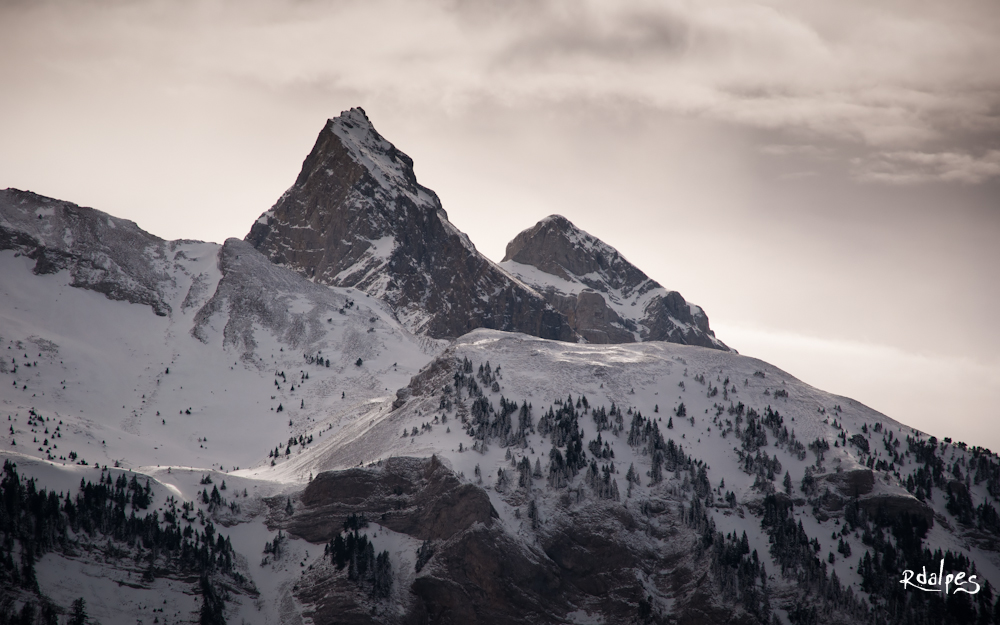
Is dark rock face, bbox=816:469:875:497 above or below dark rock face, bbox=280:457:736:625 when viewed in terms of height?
above

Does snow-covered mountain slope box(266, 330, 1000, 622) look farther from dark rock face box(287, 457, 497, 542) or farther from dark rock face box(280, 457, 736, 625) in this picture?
dark rock face box(287, 457, 497, 542)

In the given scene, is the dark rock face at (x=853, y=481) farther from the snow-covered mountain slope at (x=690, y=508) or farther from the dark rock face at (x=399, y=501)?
the dark rock face at (x=399, y=501)

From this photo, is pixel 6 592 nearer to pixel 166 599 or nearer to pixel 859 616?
pixel 166 599

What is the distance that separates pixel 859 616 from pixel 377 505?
293 feet

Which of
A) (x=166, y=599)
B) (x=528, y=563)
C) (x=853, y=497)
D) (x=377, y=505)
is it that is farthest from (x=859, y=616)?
(x=166, y=599)

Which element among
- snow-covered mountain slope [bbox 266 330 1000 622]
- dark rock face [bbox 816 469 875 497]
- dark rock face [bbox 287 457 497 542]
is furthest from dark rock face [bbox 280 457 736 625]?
dark rock face [bbox 816 469 875 497]

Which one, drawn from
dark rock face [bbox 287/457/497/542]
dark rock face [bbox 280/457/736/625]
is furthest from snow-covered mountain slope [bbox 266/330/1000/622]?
dark rock face [bbox 287/457/497/542]

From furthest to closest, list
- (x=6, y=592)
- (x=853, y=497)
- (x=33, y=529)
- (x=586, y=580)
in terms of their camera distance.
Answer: (x=853, y=497), (x=586, y=580), (x=33, y=529), (x=6, y=592)

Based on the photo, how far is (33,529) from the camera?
15562cm

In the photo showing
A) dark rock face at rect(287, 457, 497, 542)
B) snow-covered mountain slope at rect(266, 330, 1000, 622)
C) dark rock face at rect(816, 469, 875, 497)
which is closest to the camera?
snow-covered mountain slope at rect(266, 330, 1000, 622)

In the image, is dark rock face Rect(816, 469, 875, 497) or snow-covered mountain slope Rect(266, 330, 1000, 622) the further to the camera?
dark rock face Rect(816, 469, 875, 497)

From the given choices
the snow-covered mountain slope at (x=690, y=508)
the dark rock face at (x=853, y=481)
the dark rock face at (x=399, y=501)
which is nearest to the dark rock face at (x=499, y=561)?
the dark rock face at (x=399, y=501)

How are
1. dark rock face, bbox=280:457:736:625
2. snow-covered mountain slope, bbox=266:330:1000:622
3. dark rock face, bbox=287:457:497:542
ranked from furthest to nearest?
dark rock face, bbox=287:457:497:542 < snow-covered mountain slope, bbox=266:330:1000:622 < dark rock face, bbox=280:457:736:625

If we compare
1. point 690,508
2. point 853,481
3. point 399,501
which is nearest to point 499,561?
point 399,501
